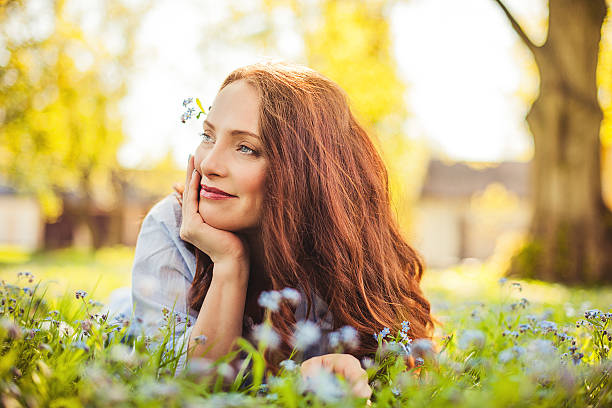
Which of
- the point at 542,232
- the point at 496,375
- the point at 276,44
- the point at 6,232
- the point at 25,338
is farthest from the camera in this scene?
the point at 6,232

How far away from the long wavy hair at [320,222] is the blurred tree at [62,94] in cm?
907

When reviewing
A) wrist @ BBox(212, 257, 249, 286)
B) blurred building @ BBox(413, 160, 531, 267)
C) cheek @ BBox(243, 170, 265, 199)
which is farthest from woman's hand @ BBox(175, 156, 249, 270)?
blurred building @ BBox(413, 160, 531, 267)

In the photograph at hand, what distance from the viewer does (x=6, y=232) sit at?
34.8 meters

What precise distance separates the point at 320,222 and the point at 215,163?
0.56 m

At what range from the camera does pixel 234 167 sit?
216cm

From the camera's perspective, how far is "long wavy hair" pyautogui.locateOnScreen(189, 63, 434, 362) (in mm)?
2201

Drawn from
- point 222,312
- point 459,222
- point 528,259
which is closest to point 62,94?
point 528,259

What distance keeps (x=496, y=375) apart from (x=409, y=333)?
29.4 inches

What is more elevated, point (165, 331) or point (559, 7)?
point (559, 7)

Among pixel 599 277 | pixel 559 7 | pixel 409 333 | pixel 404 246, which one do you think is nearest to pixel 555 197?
pixel 599 277

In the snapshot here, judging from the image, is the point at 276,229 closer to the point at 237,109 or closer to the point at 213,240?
the point at 213,240

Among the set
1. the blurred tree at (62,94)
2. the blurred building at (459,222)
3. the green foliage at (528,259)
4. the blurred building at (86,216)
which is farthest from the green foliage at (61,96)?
the blurred building at (459,222)

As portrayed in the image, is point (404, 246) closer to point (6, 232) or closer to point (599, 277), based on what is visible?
point (599, 277)

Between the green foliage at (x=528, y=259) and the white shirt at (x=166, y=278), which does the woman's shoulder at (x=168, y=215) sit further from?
the green foliage at (x=528, y=259)
